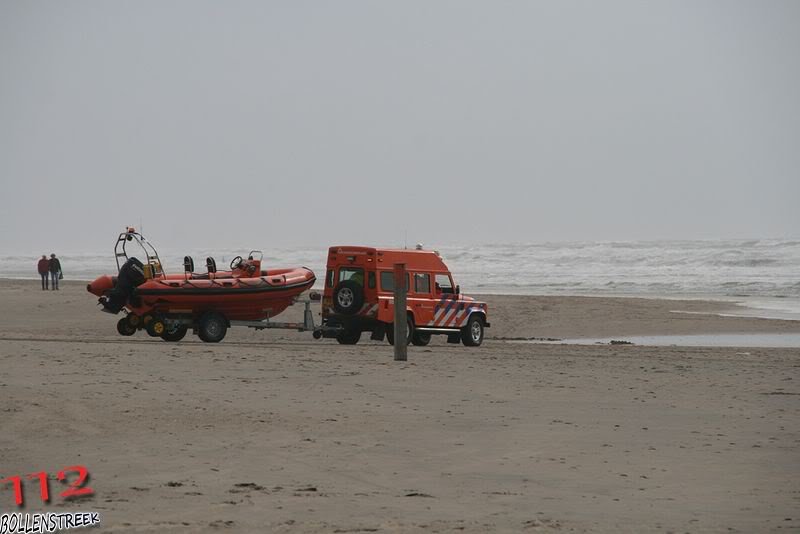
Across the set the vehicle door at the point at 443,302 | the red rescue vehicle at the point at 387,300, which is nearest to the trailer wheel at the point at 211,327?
the red rescue vehicle at the point at 387,300

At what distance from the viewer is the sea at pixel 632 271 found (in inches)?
1727

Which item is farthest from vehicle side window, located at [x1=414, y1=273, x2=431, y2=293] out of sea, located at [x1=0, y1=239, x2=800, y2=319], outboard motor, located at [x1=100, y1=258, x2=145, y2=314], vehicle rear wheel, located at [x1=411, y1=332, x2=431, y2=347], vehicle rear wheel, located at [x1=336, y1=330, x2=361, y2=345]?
sea, located at [x1=0, y1=239, x2=800, y2=319]

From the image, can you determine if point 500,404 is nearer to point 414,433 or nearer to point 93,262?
point 414,433

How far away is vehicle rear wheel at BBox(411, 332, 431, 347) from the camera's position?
23.1 m

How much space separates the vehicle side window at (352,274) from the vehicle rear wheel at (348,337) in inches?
39.0

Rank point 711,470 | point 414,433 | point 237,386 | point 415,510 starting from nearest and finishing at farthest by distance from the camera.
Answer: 1. point 415,510
2. point 711,470
3. point 414,433
4. point 237,386

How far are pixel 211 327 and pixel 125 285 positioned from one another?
1757 mm

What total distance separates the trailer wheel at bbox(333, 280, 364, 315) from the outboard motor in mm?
3677

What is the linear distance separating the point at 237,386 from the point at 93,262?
79.3 meters

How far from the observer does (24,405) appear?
452 inches

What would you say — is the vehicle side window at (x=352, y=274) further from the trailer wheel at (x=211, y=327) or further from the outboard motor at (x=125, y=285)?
the outboard motor at (x=125, y=285)

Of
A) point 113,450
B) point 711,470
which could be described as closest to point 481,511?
point 711,470

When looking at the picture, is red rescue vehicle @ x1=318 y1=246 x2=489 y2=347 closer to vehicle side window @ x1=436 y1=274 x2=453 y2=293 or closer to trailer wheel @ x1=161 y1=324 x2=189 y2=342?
vehicle side window @ x1=436 y1=274 x2=453 y2=293

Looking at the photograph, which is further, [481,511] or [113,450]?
[113,450]
